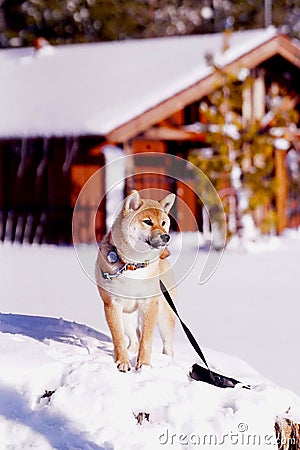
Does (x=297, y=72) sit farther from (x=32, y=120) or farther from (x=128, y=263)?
(x=128, y=263)

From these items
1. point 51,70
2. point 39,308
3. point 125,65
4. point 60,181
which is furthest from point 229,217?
point 39,308

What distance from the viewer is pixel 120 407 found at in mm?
1698

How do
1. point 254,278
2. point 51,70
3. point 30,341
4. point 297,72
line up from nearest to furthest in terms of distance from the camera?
point 30,341, point 254,278, point 297,72, point 51,70

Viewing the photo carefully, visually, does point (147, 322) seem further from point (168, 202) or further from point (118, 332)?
point (168, 202)

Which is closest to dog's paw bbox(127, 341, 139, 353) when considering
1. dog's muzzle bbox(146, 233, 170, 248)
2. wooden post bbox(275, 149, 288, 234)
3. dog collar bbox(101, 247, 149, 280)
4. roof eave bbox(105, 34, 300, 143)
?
dog collar bbox(101, 247, 149, 280)

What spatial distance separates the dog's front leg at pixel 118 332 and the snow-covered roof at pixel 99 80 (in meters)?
3.63

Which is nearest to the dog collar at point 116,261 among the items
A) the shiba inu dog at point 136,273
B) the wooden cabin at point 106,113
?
the shiba inu dog at point 136,273

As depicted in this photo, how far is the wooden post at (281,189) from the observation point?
5.73m

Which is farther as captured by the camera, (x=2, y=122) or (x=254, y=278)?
(x=2, y=122)

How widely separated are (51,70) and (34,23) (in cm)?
206

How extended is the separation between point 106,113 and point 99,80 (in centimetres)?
78

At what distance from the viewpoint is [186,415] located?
169 centimetres

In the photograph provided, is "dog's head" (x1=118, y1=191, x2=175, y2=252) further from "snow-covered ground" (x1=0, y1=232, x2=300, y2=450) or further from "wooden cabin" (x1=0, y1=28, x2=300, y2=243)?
"wooden cabin" (x1=0, y1=28, x2=300, y2=243)

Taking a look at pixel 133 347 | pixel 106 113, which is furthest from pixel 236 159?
pixel 133 347
